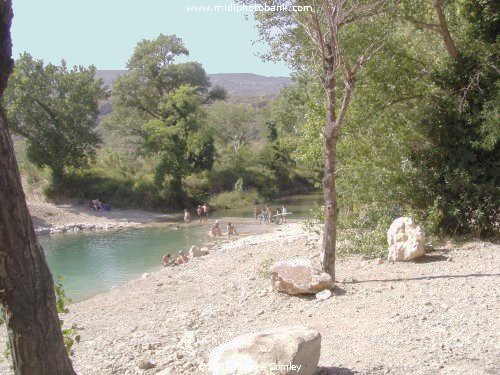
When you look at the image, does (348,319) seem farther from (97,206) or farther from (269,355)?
(97,206)

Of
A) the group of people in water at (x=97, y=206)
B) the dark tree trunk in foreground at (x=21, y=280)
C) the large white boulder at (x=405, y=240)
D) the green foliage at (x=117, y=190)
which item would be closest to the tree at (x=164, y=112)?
Answer: the green foliage at (x=117, y=190)

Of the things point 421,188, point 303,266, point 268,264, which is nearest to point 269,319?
point 303,266

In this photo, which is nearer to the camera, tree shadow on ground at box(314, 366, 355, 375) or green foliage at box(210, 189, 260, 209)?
tree shadow on ground at box(314, 366, 355, 375)

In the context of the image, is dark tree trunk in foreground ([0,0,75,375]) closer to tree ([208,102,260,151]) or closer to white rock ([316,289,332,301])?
white rock ([316,289,332,301])

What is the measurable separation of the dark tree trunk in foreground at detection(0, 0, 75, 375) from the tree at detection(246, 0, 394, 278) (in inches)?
251

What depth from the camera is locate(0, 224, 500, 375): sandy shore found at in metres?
6.39

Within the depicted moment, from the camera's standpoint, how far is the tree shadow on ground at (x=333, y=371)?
5977 mm

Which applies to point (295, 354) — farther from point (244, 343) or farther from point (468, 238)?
point (468, 238)

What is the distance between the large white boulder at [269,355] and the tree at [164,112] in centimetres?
3465

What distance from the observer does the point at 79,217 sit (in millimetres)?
36625

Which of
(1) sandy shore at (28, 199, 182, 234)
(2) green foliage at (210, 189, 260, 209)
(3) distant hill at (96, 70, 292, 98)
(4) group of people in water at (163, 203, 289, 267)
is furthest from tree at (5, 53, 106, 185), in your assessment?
(3) distant hill at (96, 70, 292, 98)

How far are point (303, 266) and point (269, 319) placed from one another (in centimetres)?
133

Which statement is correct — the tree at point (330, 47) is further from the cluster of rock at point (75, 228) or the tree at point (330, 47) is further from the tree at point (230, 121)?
the tree at point (230, 121)

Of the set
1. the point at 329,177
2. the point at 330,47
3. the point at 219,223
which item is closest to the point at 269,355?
the point at 329,177
